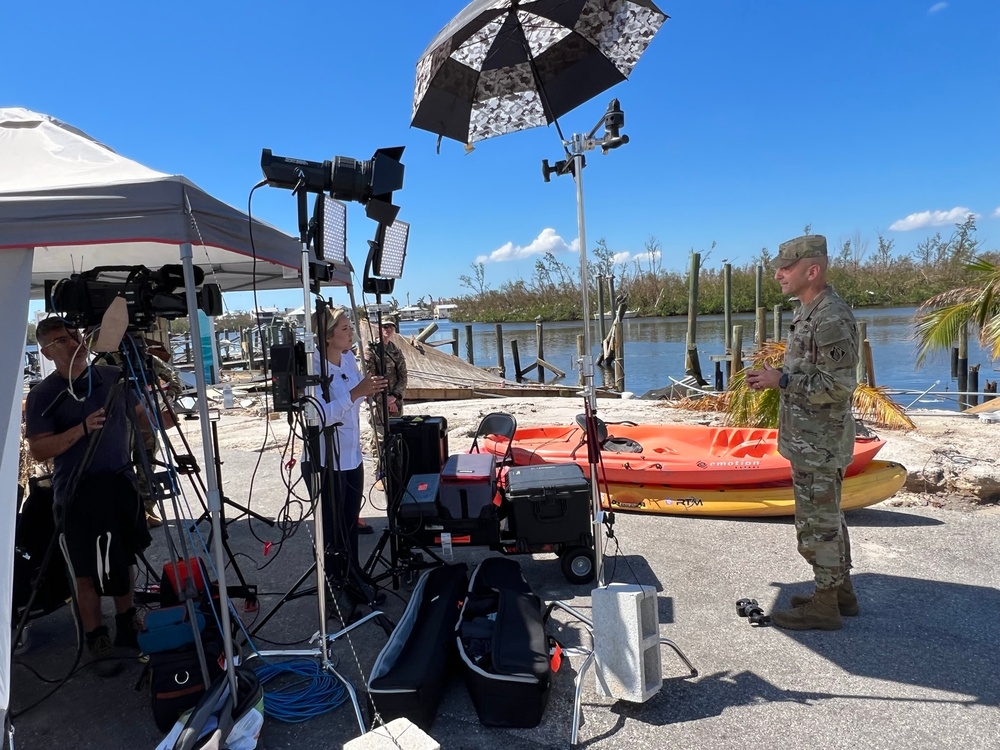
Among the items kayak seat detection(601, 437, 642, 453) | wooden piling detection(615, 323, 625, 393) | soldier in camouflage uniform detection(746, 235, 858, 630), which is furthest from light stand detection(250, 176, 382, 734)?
wooden piling detection(615, 323, 625, 393)

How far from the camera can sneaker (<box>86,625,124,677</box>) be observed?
120 inches

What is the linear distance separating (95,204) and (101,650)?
221 centimetres

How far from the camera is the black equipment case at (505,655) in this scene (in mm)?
2482

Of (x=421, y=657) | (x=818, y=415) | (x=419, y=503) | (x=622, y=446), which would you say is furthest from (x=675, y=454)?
(x=421, y=657)

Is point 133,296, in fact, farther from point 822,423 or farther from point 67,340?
point 822,423

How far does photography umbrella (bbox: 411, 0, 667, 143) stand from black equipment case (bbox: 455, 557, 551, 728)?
8.36 ft

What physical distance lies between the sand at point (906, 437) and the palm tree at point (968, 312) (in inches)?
40.0

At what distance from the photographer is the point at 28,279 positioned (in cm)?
236

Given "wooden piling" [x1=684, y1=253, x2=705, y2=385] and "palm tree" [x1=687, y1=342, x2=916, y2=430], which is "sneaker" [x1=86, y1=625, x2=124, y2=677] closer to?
"palm tree" [x1=687, y1=342, x2=916, y2=430]

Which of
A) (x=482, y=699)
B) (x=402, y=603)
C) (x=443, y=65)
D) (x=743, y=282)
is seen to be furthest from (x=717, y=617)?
(x=743, y=282)

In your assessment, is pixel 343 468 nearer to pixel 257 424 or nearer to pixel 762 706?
pixel 762 706

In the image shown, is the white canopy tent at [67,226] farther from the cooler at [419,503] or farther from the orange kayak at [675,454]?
the orange kayak at [675,454]

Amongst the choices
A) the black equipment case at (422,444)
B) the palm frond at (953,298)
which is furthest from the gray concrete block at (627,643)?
the palm frond at (953,298)

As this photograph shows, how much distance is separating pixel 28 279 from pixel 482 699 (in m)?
2.38
